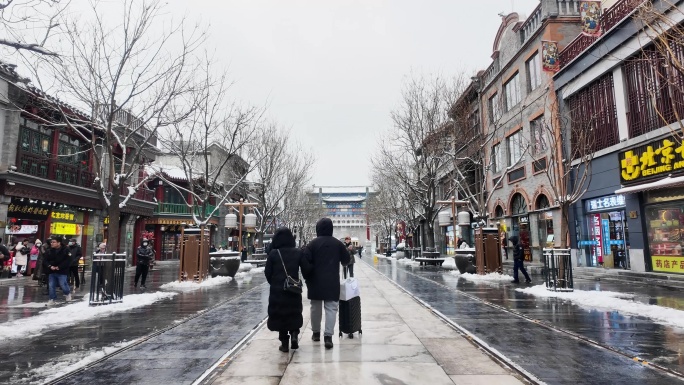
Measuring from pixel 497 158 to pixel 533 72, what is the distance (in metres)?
6.87

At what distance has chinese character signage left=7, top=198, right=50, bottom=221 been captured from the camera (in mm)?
18562

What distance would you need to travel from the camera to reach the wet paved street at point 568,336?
4.72 metres

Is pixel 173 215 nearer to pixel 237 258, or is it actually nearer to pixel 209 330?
pixel 237 258

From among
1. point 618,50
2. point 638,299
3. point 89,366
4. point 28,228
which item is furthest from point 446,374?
point 28,228

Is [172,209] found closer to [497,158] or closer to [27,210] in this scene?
[27,210]

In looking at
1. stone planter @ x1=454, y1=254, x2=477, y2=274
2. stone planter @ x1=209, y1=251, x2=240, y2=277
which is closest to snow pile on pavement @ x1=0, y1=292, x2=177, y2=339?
stone planter @ x1=209, y1=251, x2=240, y2=277

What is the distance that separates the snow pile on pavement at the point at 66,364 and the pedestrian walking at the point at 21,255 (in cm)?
1607

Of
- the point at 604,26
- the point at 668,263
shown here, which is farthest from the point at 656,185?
the point at 604,26

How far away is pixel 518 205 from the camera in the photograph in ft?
83.7

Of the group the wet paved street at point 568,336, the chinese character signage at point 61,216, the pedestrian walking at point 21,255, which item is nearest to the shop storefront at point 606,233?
the wet paved street at point 568,336

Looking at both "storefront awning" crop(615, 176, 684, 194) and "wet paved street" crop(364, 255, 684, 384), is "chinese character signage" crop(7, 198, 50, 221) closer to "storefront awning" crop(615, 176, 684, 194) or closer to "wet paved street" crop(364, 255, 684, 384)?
"wet paved street" crop(364, 255, 684, 384)

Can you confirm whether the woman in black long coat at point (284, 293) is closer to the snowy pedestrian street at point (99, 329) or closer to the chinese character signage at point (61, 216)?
the snowy pedestrian street at point (99, 329)

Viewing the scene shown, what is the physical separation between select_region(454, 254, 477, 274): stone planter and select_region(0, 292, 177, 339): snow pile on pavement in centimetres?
1313

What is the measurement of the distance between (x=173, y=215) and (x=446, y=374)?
37344mm
